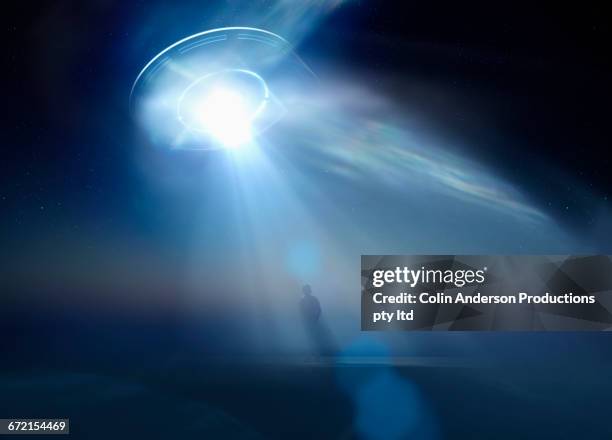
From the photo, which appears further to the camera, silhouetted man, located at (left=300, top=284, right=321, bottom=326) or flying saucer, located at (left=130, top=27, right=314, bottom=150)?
silhouetted man, located at (left=300, top=284, right=321, bottom=326)

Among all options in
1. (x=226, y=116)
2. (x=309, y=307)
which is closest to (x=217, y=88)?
(x=226, y=116)

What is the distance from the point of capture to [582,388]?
1.48 meters

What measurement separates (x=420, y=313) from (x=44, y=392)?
121 centimetres

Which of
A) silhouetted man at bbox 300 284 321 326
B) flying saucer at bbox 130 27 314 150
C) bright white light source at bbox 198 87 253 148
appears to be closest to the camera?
flying saucer at bbox 130 27 314 150

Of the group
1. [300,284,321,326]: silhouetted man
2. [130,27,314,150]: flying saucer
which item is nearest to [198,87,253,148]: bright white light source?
[130,27,314,150]: flying saucer

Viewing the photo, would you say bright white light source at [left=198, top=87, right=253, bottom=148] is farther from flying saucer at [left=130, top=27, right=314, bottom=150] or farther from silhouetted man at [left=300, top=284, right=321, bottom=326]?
silhouetted man at [left=300, top=284, right=321, bottom=326]

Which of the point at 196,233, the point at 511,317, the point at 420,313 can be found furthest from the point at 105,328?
the point at 511,317

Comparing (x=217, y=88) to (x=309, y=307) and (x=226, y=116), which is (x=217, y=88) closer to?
(x=226, y=116)

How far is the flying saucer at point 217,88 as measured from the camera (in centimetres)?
129

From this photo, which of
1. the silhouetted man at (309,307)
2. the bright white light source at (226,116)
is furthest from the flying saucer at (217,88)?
the silhouetted man at (309,307)

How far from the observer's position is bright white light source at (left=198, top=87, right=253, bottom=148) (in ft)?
4.81

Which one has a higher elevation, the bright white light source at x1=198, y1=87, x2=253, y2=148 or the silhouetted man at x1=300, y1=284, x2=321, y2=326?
the bright white light source at x1=198, y1=87, x2=253, y2=148

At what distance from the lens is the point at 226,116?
5.00 ft

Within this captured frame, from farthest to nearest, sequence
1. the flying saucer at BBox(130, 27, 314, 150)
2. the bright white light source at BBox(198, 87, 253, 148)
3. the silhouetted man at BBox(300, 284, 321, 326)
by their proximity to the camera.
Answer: the silhouetted man at BBox(300, 284, 321, 326), the bright white light source at BBox(198, 87, 253, 148), the flying saucer at BBox(130, 27, 314, 150)
